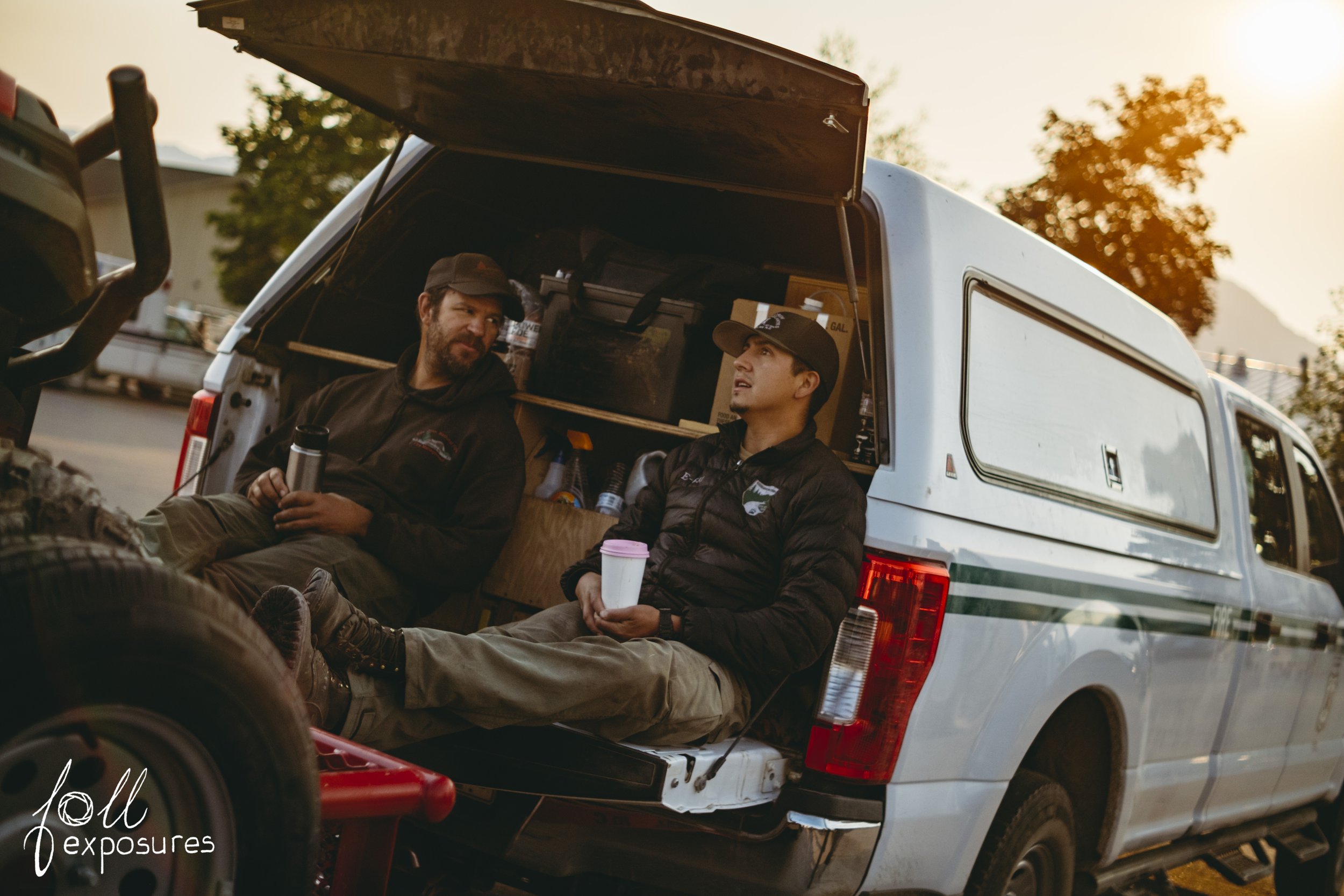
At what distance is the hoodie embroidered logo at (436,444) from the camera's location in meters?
3.98

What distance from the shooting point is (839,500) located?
3055 millimetres

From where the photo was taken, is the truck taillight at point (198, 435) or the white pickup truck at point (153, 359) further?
the white pickup truck at point (153, 359)

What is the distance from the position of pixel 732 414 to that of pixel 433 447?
112cm

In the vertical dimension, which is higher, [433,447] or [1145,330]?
[1145,330]

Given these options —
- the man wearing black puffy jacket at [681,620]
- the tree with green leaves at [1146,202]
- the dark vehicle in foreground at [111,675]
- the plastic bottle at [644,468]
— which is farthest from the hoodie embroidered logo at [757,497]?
the tree with green leaves at [1146,202]

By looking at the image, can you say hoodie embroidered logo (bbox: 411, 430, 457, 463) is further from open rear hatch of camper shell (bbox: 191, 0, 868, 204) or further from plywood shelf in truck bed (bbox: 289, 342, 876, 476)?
open rear hatch of camper shell (bbox: 191, 0, 868, 204)

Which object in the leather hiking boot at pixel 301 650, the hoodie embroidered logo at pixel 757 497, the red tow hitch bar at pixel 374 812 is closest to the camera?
the red tow hitch bar at pixel 374 812

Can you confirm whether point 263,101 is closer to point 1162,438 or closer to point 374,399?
point 374,399

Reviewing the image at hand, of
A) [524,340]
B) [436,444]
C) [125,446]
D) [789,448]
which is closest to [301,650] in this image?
[789,448]

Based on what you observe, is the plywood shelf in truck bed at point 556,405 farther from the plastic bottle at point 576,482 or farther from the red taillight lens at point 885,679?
the red taillight lens at point 885,679

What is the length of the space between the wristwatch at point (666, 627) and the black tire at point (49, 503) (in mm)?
1551

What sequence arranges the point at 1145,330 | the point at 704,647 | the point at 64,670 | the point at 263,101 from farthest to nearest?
the point at 263,101 → the point at 1145,330 → the point at 704,647 → the point at 64,670

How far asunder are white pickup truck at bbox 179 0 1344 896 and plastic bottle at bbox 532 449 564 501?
7cm

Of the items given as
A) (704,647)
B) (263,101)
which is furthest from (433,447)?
(263,101)
